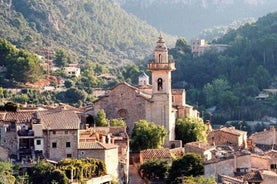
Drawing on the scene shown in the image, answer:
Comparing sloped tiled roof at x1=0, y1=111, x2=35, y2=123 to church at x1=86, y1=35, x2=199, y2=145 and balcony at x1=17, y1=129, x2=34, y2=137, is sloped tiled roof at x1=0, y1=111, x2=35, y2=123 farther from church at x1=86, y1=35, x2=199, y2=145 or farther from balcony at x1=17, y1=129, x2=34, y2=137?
church at x1=86, y1=35, x2=199, y2=145

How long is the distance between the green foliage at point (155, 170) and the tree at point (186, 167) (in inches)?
33.5

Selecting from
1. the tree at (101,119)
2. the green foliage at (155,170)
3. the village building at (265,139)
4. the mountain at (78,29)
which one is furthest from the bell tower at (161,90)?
the mountain at (78,29)

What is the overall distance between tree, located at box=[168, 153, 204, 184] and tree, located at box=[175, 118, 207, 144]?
775 centimetres

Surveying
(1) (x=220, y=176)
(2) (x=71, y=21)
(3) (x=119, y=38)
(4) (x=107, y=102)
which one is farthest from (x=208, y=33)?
(1) (x=220, y=176)

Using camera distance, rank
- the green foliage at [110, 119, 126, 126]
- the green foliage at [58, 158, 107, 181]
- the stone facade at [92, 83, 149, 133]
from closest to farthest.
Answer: the green foliage at [58, 158, 107, 181] < the green foliage at [110, 119, 126, 126] < the stone facade at [92, 83, 149, 133]

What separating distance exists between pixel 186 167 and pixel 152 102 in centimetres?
977

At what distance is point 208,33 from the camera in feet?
563

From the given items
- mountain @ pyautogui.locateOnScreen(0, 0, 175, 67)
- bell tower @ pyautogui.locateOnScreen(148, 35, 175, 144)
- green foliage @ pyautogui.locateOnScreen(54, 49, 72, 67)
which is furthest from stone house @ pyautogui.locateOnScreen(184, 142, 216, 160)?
mountain @ pyautogui.locateOnScreen(0, 0, 175, 67)

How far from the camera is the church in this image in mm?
48000

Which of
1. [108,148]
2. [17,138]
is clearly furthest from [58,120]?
[108,148]

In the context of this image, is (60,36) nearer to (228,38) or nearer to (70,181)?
(228,38)

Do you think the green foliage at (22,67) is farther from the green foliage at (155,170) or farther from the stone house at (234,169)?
the stone house at (234,169)

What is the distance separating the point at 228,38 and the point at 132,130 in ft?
223

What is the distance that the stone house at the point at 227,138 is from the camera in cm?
4953
